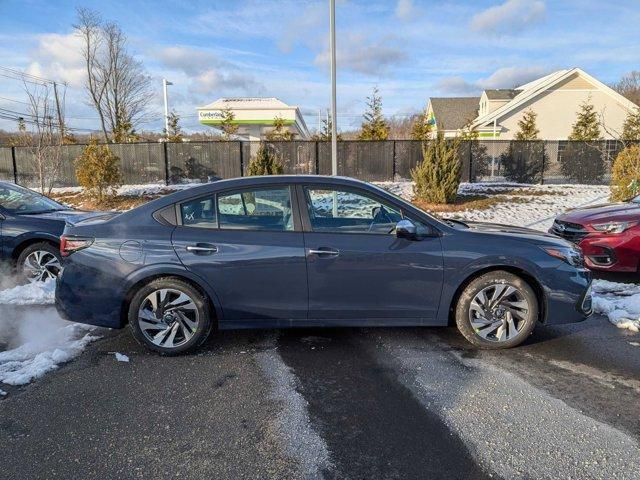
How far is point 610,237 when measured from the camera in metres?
6.55

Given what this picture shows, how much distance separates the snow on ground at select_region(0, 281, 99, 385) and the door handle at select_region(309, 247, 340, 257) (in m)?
2.28

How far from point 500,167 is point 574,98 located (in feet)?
57.9

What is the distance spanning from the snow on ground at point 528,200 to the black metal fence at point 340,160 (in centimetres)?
124

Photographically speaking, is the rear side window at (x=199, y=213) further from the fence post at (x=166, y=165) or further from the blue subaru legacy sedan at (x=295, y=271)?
the fence post at (x=166, y=165)

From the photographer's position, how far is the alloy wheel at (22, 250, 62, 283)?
246 inches

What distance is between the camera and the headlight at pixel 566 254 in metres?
4.16

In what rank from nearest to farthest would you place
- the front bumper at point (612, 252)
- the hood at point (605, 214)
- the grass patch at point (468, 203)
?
the front bumper at point (612, 252) → the hood at point (605, 214) → the grass patch at point (468, 203)

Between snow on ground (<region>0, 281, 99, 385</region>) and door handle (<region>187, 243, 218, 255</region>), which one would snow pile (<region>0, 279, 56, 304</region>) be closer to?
snow on ground (<region>0, 281, 99, 385</region>)

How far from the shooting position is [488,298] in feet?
13.6

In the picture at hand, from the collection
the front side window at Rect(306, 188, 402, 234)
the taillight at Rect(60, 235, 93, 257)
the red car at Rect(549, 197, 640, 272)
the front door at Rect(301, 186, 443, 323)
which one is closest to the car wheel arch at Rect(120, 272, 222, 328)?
the taillight at Rect(60, 235, 93, 257)

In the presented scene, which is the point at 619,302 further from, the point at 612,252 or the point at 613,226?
the point at 613,226

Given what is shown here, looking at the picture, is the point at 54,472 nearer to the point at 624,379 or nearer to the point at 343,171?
the point at 624,379

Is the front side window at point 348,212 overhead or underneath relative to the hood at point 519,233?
overhead

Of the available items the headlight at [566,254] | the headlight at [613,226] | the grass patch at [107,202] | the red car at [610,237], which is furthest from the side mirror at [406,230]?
the grass patch at [107,202]
